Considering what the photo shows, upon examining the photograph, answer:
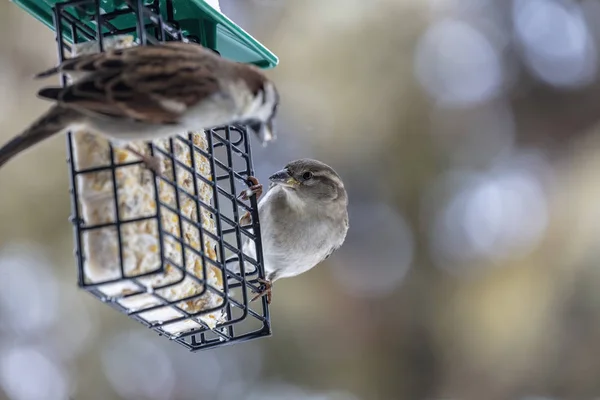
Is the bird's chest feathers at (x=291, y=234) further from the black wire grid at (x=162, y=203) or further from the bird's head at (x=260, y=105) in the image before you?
the bird's head at (x=260, y=105)

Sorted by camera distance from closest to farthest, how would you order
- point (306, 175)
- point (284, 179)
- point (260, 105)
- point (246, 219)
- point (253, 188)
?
point (260, 105), point (253, 188), point (246, 219), point (284, 179), point (306, 175)

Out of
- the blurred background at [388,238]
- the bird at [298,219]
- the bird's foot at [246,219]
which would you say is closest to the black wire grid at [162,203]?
the bird's foot at [246,219]

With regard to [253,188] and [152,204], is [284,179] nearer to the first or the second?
[253,188]

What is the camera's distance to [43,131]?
7.44 ft

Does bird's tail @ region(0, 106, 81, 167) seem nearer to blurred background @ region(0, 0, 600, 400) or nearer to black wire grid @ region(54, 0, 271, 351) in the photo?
black wire grid @ region(54, 0, 271, 351)

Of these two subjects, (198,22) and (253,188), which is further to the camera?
(253,188)

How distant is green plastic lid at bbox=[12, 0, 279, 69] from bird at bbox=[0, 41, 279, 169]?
434mm

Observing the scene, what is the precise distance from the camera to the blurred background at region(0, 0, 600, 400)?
13.8ft

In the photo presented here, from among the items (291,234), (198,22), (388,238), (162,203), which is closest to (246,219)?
(291,234)

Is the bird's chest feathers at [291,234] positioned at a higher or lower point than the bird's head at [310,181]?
lower

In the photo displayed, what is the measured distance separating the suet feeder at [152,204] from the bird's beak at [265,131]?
27cm

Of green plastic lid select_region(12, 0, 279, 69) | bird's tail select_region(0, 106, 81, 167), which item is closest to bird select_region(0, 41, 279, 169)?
bird's tail select_region(0, 106, 81, 167)

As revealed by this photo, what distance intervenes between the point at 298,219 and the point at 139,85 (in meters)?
1.51

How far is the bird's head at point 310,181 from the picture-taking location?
368 centimetres
